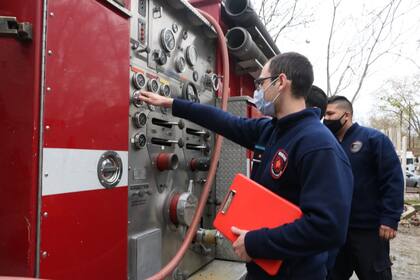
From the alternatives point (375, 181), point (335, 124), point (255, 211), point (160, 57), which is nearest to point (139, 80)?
point (160, 57)

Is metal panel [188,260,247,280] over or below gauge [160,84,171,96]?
below

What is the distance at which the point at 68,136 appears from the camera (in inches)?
63.1

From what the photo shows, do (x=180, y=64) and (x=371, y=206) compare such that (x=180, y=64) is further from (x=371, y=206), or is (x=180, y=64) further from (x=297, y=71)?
(x=371, y=206)

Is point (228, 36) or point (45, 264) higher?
point (228, 36)

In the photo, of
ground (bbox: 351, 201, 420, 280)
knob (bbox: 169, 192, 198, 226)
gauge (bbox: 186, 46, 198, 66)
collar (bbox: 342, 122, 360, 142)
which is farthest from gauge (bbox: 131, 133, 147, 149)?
ground (bbox: 351, 201, 420, 280)

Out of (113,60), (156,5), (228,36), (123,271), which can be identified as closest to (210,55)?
(228,36)

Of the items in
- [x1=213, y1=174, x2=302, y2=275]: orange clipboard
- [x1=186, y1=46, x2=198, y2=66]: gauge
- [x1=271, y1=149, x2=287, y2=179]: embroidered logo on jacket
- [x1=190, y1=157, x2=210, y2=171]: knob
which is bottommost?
[x1=213, y1=174, x2=302, y2=275]: orange clipboard

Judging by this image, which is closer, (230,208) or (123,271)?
(230,208)

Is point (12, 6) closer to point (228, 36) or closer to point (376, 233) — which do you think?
point (228, 36)

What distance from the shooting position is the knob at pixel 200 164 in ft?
10.3

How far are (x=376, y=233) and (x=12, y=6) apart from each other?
2965 mm

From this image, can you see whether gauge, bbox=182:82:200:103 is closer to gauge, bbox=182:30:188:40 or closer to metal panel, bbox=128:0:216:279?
metal panel, bbox=128:0:216:279

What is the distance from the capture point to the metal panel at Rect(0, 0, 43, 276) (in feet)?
4.77

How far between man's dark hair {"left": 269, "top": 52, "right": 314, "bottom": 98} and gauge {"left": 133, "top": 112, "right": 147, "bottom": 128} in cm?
101
